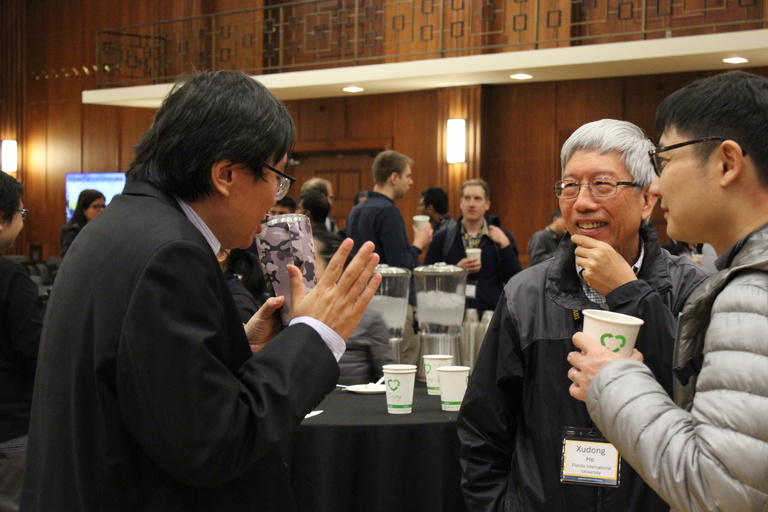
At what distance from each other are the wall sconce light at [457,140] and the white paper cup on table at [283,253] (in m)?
8.54

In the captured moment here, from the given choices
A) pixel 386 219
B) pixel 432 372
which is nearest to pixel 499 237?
pixel 386 219

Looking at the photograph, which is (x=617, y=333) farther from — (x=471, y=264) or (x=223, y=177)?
(x=471, y=264)

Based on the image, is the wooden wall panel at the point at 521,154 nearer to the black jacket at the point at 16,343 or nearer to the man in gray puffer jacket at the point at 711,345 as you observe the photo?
the black jacket at the point at 16,343

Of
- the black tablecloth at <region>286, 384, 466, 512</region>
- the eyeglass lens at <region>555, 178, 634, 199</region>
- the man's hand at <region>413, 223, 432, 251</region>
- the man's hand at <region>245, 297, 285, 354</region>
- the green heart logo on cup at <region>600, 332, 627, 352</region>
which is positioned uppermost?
the eyeglass lens at <region>555, 178, 634, 199</region>

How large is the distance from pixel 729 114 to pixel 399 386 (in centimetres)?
175

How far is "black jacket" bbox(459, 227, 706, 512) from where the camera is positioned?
180 centimetres

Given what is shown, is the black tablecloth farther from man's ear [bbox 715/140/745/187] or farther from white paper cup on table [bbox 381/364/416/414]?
→ man's ear [bbox 715/140/745/187]

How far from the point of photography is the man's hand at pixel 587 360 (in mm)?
1370

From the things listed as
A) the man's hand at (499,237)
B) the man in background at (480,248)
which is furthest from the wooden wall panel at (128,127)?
the man's hand at (499,237)

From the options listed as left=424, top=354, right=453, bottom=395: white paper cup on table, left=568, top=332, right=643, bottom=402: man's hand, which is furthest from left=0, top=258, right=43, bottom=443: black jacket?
left=568, top=332, right=643, bottom=402: man's hand

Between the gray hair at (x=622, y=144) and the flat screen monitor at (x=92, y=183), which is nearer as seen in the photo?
the gray hair at (x=622, y=144)

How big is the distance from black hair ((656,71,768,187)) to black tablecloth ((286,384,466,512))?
164 centimetres

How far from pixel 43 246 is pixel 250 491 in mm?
14084

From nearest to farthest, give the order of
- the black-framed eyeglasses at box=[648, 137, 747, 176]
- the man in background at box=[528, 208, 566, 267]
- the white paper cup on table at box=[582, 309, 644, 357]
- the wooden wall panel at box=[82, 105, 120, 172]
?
the black-framed eyeglasses at box=[648, 137, 747, 176], the white paper cup on table at box=[582, 309, 644, 357], the man in background at box=[528, 208, 566, 267], the wooden wall panel at box=[82, 105, 120, 172]
